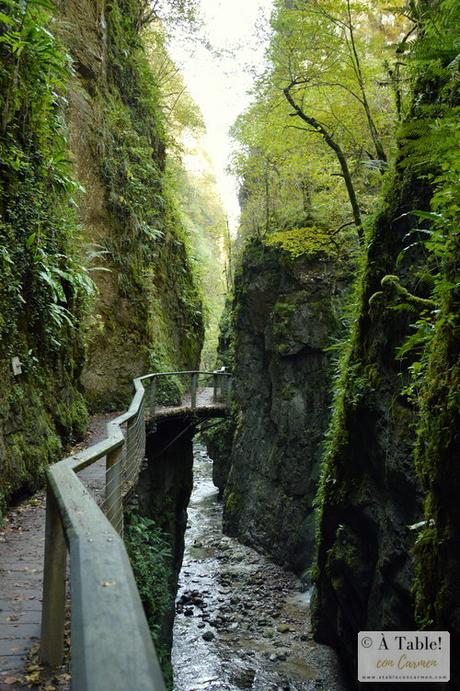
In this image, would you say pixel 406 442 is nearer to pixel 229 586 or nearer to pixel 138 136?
pixel 229 586

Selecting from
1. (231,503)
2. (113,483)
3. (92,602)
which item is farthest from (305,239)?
(92,602)

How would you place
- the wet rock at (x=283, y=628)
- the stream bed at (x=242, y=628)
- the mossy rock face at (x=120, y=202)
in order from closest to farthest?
the stream bed at (x=242, y=628) → the wet rock at (x=283, y=628) → the mossy rock face at (x=120, y=202)

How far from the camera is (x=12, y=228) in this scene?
6.52 metres

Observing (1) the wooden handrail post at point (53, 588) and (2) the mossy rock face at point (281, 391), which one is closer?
(1) the wooden handrail post at point (53, 588)

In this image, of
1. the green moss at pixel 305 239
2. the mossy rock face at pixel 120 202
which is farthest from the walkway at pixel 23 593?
the green moss at pixel 305 239

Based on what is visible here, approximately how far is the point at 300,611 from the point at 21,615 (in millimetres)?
12484

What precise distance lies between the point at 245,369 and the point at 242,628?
9865mm

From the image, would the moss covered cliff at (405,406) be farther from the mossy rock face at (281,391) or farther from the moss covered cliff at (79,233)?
the mossy rock face at (281,391)

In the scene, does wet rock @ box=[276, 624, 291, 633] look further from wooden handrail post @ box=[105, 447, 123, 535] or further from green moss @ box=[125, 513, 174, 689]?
wooden handrail post @ box=[105, 447, 123, 535]

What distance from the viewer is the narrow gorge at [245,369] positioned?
4168 mm

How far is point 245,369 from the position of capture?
20391mm

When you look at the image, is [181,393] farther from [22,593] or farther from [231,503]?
[22,593]

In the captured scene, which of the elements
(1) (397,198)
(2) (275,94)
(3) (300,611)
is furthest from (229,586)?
(2) (275,94)

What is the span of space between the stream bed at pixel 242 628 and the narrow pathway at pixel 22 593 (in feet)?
22.7
